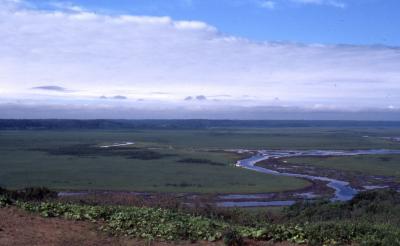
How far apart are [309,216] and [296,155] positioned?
45.8 metres

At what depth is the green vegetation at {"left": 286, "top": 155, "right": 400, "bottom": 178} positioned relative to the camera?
48000 mm

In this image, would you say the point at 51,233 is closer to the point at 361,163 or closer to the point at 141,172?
the point at 141,172

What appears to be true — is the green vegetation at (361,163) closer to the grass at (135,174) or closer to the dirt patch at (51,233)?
the grass at (135,174)

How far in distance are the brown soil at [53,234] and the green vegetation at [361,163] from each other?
39.1m

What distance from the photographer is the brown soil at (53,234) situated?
34.3ft

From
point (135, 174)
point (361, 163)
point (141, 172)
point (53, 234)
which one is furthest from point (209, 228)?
point (361, 163)

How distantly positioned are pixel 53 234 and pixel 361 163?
47.3 metres

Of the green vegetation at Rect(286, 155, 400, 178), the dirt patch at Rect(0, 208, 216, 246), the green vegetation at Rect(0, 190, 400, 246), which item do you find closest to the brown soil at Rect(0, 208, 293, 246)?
the dirt patch at Rect(0, 208, 216, 246)

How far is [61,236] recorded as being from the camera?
10.9 metres

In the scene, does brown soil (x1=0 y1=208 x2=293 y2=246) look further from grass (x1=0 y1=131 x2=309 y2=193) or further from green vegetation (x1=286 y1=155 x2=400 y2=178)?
green vegetation (x1=286 y1=155 x2=400 y2=178)

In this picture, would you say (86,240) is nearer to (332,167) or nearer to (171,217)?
(171,217)

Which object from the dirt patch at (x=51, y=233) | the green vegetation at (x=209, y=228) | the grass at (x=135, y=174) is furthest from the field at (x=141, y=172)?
the dirt patch at (x=51, y=233)

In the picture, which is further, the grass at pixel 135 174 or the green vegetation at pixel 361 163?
the green vegetation at pixel 361 163

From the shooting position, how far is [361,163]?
5347 cm
